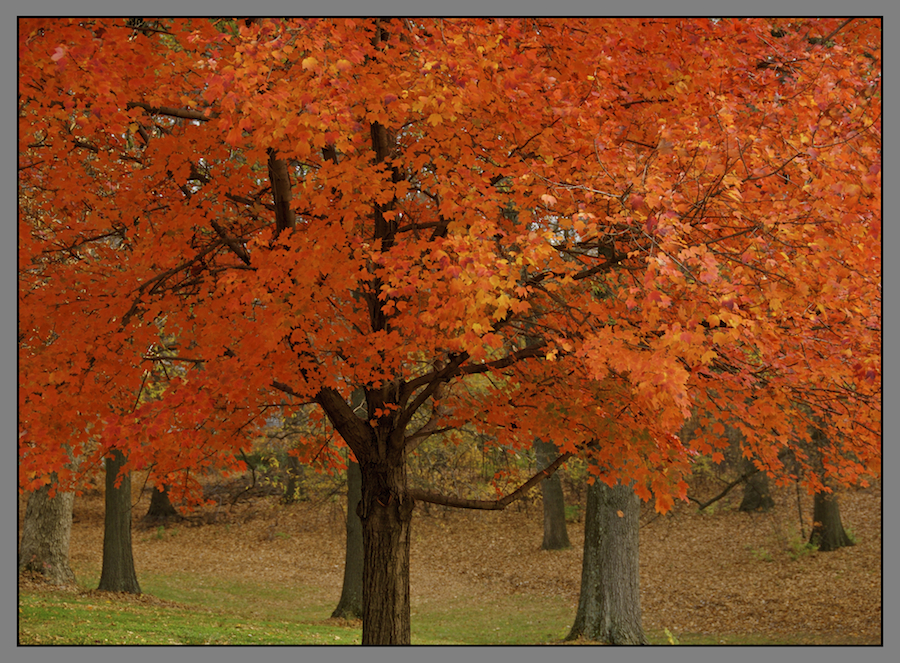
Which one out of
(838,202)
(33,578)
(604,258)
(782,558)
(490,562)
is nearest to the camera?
(838,202)

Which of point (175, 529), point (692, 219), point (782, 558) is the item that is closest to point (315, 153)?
point (692, 219)

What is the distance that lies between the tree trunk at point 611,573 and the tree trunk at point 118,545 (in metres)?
7.62

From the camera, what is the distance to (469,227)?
18.0ft

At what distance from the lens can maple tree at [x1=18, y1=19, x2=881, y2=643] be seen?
440 cm

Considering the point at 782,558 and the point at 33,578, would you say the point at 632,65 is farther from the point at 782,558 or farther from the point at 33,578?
the point at 782,558

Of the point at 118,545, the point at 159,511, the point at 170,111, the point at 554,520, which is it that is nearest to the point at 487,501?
the point at 170,111

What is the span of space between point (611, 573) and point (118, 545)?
8336 millimetres

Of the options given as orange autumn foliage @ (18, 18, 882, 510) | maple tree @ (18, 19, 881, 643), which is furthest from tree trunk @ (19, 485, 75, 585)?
orange autumn foliage @ (18, 18, 882, 510)

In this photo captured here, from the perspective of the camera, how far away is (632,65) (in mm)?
5148

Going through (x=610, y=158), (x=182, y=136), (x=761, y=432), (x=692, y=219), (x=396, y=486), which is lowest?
(x=396, y=486)

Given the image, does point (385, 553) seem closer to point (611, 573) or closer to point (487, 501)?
point (487, 501)

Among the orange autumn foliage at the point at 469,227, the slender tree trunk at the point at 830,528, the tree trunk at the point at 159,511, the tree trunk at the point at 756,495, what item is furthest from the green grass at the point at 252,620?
the tree trunk at the point at 756,495

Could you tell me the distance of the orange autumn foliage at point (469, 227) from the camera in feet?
14.4

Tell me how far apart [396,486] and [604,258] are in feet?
9.15
